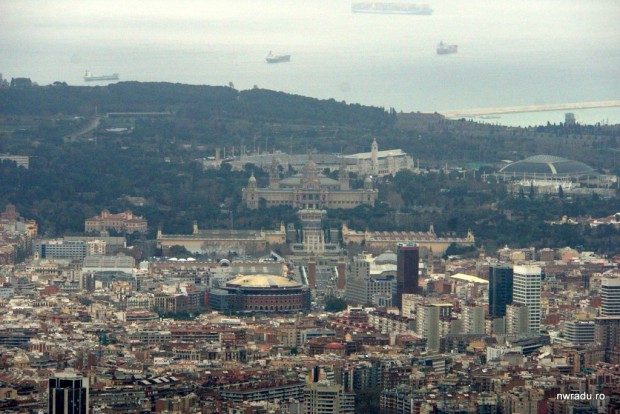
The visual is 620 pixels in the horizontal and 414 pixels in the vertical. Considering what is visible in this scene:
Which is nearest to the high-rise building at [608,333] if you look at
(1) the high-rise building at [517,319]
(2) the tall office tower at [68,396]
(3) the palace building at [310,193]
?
(1) the high-rise building at [517,319]

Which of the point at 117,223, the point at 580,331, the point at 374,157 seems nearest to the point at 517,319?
the point at 580,331

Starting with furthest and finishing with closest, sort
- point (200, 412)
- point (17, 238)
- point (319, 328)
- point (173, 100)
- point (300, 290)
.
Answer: point (173, 100)
point (17, 238)
point (300, 290)
point (319, 328)
point (200, 412)

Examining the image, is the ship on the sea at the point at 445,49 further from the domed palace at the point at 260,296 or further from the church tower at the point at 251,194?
the domed palace at the point at 260,296

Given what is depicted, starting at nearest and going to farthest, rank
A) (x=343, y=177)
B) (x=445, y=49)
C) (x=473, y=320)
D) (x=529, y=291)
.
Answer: (x=473, y=320), (x=529, y=291), (x=343, y=177), (x=445, y=49)

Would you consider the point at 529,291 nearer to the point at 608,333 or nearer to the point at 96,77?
the point at 608,333

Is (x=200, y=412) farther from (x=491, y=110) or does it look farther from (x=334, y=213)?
(x=491, y=110)

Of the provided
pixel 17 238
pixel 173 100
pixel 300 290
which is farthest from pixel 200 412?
pixel 173 100
